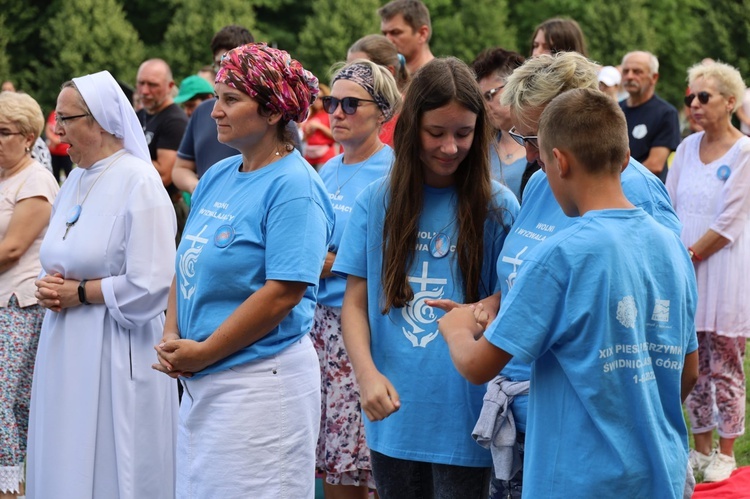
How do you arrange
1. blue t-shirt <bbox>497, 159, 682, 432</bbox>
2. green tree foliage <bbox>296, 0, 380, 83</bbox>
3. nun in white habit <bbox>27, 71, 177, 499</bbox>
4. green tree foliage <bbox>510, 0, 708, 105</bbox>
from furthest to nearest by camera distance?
green tree foliage <bbox>510, 0, 708, 105</bbox> < green tree foliage <bbox>296, 0, 380, 83</bbox> < nun in white habit <bbox>27, 71, 177, 499</bbox> < blue t-shirt <bbox>497, 159, 682, 432</bbox>

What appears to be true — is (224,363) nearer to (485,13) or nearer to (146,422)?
(146,422)

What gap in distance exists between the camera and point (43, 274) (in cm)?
458

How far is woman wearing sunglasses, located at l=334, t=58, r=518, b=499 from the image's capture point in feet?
10.6

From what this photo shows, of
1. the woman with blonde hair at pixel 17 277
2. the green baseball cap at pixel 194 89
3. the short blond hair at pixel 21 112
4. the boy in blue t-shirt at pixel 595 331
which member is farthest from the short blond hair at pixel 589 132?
the green baseball cap at pixel 194 89

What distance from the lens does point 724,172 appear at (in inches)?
248

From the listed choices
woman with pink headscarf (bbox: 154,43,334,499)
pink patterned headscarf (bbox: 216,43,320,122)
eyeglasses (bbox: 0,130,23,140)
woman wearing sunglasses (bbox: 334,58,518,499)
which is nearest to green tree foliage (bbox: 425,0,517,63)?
eyeglasses (bbox: 0,130,23,140)

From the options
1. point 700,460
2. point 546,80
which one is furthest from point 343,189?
point 700,460

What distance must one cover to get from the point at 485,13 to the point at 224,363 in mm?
35656

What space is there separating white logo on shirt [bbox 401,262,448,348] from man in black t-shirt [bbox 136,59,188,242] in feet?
14.6

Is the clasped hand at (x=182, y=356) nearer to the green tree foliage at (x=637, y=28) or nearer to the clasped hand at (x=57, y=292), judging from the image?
the clasped hand at (x=57, y=292)

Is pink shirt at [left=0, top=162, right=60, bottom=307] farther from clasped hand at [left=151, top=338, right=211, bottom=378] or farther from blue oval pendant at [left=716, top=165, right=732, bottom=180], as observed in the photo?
blue oval pendant at [left=716, top=165, right=732, bottom=180]

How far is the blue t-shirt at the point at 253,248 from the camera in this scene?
3434 mm

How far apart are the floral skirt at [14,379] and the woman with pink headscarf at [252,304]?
1953mm

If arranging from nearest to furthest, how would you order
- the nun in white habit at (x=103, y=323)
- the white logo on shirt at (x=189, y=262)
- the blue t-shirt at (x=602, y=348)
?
1. the blue t-shirt at (x=602, y=348)
2. the white logo on shirt at (x=189, y=262)
3. the nun in white habit at (x=103, y=323)
